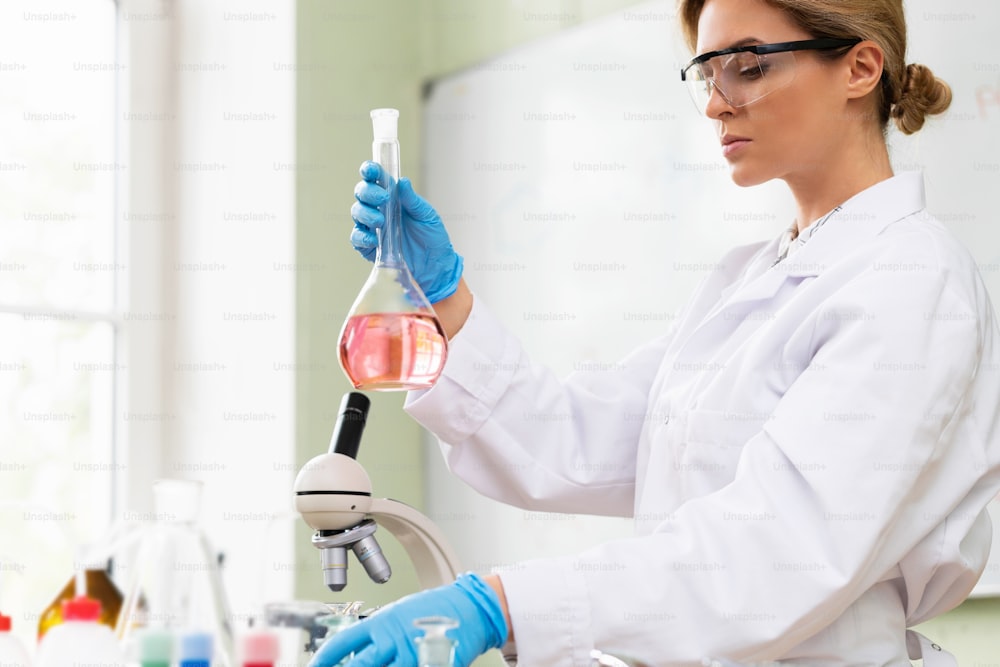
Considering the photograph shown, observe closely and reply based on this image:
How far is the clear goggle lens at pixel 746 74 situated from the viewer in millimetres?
1325

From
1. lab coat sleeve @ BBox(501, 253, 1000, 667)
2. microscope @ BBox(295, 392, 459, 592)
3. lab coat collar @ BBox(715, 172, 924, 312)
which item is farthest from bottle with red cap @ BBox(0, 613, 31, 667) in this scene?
lab coat collar @ BBox(715, 172, 924, 312)

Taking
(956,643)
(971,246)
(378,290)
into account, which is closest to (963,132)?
(971,246)

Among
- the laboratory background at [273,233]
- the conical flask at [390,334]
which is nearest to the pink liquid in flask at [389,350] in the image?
the conical flask at [390,334]

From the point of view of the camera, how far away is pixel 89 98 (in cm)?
248

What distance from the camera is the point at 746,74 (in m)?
1.35

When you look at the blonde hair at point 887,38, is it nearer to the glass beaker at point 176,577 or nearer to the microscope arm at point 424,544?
the microscope arm at point 424,544

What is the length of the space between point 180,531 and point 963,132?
57.2 inches

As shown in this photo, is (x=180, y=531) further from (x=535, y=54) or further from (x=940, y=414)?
(x=535, y=54)

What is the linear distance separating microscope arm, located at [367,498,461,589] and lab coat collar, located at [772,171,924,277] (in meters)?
0.54

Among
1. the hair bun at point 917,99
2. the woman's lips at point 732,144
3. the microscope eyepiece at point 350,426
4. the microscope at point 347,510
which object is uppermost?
the hair bun at point 917,99

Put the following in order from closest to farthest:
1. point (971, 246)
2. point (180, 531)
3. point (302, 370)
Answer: point (180, 531)
point (971, 246)
point (302, 370)

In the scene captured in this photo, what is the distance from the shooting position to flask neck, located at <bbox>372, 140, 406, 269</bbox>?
49.2 inches

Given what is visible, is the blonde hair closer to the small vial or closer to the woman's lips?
the woman's lips

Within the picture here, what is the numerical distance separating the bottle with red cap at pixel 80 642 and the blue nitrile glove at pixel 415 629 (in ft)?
0.60
